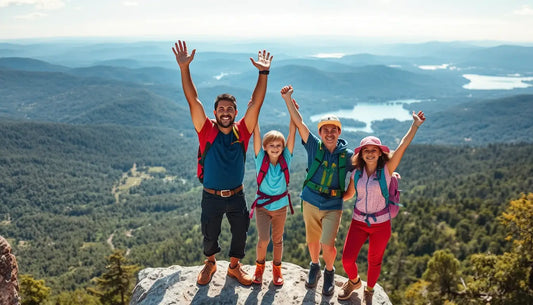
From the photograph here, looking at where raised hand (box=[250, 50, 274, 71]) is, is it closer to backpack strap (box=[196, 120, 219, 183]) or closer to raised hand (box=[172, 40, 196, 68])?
raised hand (box=[172, 40, 196, 68])

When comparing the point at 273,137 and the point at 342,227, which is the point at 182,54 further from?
the point at 342,227

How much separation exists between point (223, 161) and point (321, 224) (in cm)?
264

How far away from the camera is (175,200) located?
176 meters

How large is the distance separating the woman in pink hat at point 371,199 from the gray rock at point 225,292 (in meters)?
1.03

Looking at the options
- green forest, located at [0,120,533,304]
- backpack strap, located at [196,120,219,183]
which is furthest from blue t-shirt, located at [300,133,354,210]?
green forest, located at [0,120,533,304]

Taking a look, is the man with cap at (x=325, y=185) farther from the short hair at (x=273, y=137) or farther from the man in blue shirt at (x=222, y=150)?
the man in blue shirt at (x=222, y=150)

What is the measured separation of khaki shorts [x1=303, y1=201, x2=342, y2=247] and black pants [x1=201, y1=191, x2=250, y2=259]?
1394 millimetres

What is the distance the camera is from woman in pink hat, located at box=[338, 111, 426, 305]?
6977mm

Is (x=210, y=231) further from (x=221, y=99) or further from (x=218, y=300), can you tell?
(x=221, y=99)

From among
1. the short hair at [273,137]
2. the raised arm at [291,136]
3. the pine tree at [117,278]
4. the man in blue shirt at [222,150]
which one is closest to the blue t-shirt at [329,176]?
the raised arm at [291,136]

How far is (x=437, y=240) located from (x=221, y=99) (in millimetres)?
64312

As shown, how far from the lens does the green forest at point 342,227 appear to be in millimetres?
17859

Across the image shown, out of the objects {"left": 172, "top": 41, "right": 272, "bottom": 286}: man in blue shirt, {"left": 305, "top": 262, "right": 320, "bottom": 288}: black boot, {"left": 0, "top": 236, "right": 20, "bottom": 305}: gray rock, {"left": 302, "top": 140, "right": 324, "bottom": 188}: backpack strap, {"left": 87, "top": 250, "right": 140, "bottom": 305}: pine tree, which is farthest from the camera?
{"left": 87, "top": 250, "right": 140, "bottom": 305}: pine tree

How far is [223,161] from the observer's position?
281 inches
